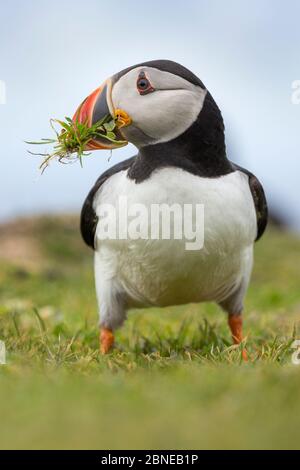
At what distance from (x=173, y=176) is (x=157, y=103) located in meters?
0.47

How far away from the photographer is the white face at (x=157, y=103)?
17.4 feet

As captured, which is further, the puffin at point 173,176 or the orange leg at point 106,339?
the orange leg at point 106,339

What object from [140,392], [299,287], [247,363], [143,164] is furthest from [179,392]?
[299,287]

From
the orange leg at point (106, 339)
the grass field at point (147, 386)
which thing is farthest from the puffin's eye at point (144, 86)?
the orange leg at point (106, 339)

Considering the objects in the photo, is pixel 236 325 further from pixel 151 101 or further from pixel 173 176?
pixel 151 101

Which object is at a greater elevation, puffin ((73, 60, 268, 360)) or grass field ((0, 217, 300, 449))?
puffin ((73, 60, 268, 360))

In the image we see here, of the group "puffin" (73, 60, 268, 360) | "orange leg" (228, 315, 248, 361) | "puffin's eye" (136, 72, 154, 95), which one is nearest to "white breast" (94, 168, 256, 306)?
"puffin" (73, 60, 268, 360)

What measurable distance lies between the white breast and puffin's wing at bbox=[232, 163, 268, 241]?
0.43ft

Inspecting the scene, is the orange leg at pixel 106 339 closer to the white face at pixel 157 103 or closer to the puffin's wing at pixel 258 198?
the puffin's wing at pixel 258 198

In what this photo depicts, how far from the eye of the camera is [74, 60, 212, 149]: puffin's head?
5.31m

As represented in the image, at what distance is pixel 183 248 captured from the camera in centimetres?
545

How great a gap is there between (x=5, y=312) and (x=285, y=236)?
1221 centimetres

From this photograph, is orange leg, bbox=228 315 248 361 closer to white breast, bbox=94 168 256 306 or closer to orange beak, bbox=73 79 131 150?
white breast, bbox=94 168 256 306
